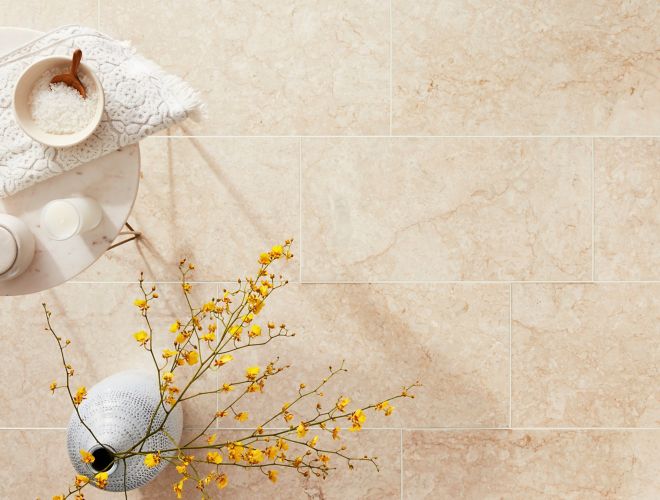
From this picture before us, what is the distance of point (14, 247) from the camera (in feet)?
3.38

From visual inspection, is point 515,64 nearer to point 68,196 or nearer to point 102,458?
point 68,196

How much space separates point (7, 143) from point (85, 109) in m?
0.16

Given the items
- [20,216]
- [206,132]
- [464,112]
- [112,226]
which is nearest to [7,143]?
[20,216]

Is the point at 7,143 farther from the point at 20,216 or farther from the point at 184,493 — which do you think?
the point at 184,493

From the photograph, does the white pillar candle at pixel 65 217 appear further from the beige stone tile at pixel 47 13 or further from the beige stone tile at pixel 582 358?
the beige stone tile at pixel 582 358

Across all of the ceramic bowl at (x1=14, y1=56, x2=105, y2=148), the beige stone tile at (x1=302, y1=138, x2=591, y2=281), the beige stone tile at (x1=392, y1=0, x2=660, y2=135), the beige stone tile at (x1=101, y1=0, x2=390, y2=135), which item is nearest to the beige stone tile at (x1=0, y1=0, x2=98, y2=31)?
the beige stone tile at (x1=101, y1=0, x2=390, y2=135)

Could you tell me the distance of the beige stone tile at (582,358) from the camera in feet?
4.80

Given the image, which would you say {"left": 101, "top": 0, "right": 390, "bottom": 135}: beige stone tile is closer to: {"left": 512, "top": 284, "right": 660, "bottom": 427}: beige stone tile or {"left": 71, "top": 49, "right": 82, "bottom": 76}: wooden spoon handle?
{"left": 71, "top": 49, "right": 82, "bottom": 76}: wooden spoon handle

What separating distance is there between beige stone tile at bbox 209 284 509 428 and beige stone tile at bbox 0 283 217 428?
0.20 metres

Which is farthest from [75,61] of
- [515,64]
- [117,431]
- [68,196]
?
[515,64]

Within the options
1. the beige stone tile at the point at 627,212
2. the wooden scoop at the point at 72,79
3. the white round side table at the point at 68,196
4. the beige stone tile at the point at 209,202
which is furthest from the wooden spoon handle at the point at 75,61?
the beige stone tile at the point at 627,212

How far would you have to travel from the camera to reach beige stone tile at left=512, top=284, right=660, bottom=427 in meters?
1.46

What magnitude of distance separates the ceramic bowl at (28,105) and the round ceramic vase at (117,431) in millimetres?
501

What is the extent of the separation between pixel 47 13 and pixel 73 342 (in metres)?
0.82
